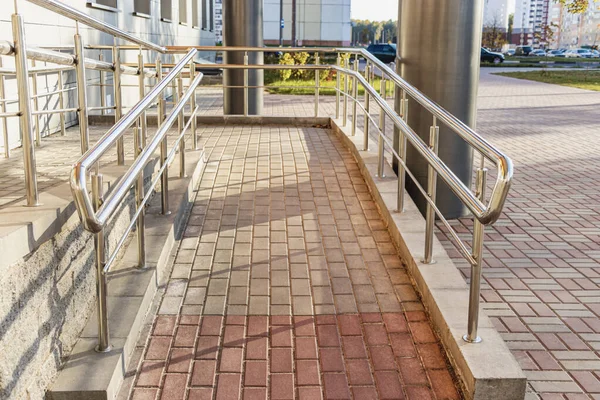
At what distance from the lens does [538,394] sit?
10.8 ft

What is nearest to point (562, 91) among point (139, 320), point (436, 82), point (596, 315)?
point (436, 82)

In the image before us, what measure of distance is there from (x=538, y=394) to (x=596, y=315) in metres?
1.17

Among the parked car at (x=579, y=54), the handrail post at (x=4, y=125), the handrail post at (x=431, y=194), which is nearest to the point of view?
the handrail post at (x=431, y=194)


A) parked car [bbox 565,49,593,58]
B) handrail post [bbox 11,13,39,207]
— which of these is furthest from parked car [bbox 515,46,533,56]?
handrail post [bbox 11,13,39,207]

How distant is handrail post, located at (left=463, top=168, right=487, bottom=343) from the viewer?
3.25 meters

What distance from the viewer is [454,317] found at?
3.61 m

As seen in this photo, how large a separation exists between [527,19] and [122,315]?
172974 mm

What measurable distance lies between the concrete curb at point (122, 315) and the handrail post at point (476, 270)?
160cm

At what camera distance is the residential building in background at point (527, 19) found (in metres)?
150

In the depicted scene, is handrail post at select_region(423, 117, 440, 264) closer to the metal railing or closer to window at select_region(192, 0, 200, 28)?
the metal railing

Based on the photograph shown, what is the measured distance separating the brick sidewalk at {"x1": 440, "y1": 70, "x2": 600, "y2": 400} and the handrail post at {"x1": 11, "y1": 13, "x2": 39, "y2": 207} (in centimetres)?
246

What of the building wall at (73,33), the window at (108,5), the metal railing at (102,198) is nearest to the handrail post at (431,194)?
the metal railing at (102,198)

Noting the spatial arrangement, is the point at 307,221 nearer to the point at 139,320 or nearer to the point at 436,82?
the point at 436,82

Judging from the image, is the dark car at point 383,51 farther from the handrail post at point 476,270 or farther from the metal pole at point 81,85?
the handrail post at point 476,270
